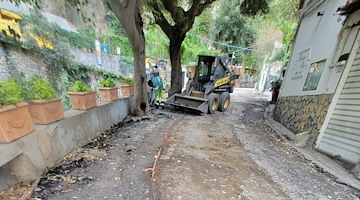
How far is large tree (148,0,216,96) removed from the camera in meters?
5.81

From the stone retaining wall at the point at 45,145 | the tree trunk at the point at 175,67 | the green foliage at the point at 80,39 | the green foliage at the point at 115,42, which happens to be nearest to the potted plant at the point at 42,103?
the stone retaining wall at the point at 45,145

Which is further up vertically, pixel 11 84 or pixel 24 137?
pixel 11 84

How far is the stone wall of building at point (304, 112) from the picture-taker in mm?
3281

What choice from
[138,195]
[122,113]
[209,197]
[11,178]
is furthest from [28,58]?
[209,197]

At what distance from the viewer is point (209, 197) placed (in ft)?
5.82

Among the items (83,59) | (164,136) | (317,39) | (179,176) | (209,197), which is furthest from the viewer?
(83,59)

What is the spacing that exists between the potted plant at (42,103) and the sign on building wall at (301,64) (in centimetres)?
551

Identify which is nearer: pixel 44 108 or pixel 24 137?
pixel 24 137

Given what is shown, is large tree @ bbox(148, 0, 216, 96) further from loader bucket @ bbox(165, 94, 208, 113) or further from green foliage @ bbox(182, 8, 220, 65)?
green foliage @ bbox(182, 8, 220, 65)

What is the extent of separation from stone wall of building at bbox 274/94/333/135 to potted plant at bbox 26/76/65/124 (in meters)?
4.62

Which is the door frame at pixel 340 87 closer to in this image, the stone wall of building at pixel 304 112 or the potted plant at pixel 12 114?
the stone wall of building at pixel 304 112

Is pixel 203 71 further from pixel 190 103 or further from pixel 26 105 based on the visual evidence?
pixel 26 105

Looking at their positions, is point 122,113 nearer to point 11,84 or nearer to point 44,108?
point 44,108

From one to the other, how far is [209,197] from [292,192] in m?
1.05
